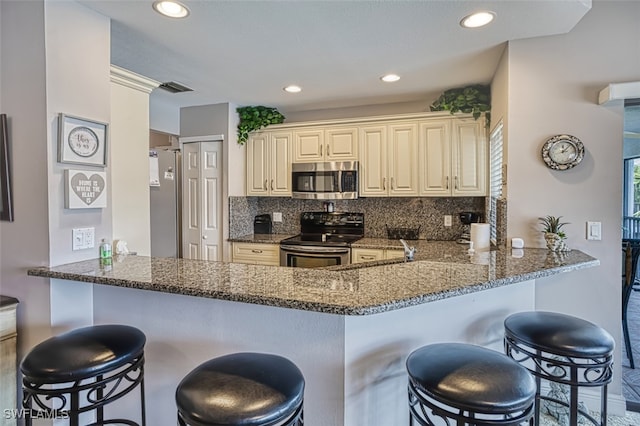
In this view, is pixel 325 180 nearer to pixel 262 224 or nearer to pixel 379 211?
pixel 379 211

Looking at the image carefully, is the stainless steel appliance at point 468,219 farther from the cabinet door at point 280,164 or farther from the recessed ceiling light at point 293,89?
the recessed ceiling light at point 293,89

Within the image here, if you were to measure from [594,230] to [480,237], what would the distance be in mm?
690

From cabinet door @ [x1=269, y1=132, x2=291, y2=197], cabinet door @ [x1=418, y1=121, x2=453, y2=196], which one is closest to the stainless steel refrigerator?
cabinet door @ [x1=269, y1=132, x2=291, y2=197]

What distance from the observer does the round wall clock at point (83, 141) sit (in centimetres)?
189

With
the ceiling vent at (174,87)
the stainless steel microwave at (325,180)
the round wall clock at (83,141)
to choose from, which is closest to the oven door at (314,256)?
the stainless steel microwave at (325,180)

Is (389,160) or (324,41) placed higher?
(324,41)

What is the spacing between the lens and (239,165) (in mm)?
4328

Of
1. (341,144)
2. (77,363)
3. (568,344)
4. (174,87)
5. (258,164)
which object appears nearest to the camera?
(77,363)

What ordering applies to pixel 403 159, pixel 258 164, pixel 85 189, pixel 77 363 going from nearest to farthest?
1. pixel 77 363
2. pixel 85 189
3. pixel 403 159
4. pixel 258 164

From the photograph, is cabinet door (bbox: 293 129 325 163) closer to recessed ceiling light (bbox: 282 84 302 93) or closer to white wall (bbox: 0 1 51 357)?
recessed ceiling light (bbox: 282 84 302 93)

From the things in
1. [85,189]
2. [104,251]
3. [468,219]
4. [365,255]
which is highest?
[85,189]

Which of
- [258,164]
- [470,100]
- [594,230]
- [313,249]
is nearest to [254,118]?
[258,164]

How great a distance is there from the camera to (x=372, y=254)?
3613 millimetres

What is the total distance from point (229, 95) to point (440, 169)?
2356 millimetres
